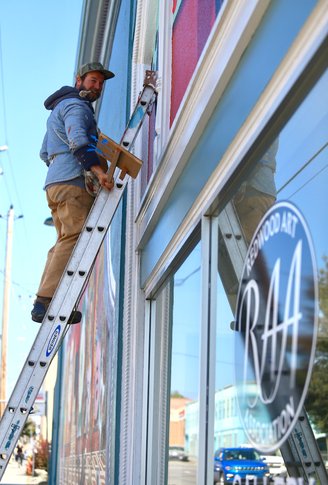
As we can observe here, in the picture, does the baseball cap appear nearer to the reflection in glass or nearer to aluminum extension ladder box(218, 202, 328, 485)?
the reflection in glass

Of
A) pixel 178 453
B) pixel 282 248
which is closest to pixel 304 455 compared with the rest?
pixel 282 248

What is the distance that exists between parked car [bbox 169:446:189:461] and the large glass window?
554 millimetres

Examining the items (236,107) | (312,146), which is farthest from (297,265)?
(236,107)

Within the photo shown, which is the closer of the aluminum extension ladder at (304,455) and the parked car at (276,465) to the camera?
the aluminum extension ladder at (304,455)

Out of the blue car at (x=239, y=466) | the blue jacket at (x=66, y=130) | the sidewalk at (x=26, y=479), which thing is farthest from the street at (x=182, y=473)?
the sidewalk at (x=26, y=479)

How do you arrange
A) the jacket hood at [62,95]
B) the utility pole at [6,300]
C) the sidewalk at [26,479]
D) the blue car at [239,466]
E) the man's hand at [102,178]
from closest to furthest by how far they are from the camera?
the blue car at [239,466]
the man's hand at [102,178]
the jacket hood at [62,95]
the sidewalk at [26,479]
the utility pole at [6,300]

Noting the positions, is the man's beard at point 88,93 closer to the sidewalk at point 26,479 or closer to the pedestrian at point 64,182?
the pedestrian at point 64,182

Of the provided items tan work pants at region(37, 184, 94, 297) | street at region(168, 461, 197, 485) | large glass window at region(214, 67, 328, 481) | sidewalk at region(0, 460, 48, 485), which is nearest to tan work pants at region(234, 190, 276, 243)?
large glass window at region(214, 67, 328, 481)

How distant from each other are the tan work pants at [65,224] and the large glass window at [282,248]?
1.94 meters

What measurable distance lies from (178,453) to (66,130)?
7.04 ft

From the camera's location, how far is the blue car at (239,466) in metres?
2.79

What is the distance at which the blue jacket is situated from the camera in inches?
199

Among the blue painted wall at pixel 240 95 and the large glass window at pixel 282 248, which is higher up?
the blue painted wall at pixel 240 95

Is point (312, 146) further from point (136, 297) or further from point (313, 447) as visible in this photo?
point (136, 297)
